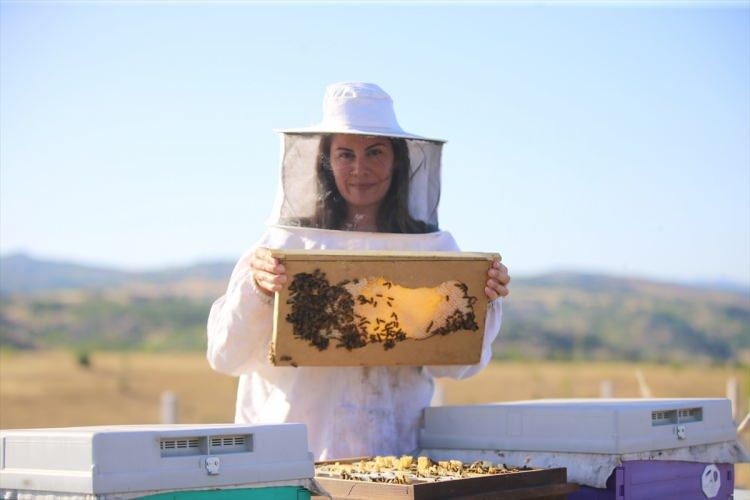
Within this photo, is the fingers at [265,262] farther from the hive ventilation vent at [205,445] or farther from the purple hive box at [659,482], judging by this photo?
the purple hive box at [659,482]

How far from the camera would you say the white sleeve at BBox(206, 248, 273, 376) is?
5496 mm

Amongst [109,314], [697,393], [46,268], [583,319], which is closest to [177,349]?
[109,314]

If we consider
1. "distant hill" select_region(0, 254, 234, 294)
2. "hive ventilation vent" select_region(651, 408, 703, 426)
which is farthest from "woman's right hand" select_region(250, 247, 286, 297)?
"distant hill" select_region(0, 254, 234, 294)

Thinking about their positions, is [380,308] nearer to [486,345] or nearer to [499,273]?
[499,273]

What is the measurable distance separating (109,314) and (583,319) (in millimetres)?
28224

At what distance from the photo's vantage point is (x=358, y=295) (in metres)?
5.52

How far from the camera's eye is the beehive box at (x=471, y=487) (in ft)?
14.0

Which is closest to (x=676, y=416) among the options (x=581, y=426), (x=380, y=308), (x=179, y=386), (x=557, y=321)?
(x=581, y=426)

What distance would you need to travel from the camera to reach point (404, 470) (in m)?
4.81

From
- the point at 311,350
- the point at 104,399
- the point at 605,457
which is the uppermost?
the point at 311,350

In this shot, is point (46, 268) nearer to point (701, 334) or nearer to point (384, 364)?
point (701, 334)

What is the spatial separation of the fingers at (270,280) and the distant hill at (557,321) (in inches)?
1984

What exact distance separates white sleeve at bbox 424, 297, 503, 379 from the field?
76.2 feet

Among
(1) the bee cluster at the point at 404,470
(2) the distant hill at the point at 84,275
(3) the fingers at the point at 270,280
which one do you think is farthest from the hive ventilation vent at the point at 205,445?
(2) the distant hill at the point at 84,275
